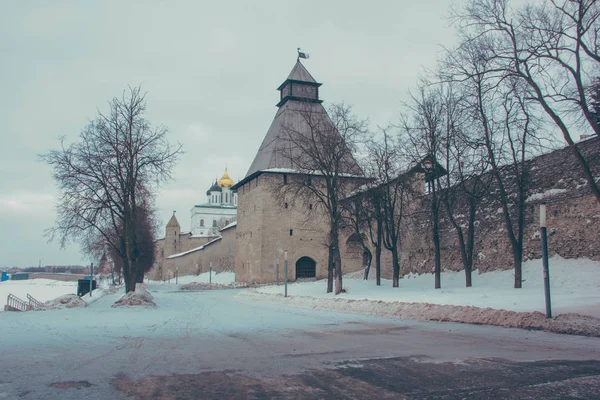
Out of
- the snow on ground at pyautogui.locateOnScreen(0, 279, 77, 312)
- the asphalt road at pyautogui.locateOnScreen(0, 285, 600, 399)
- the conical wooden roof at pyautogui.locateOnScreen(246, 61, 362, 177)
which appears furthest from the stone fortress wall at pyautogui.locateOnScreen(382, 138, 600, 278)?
the snow on ground at pyautogui.locateOnScreen(0, 279, 77, 312)

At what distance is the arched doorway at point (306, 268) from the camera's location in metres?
43.1

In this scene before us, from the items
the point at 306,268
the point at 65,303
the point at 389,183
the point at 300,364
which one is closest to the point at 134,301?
the point at 65,303

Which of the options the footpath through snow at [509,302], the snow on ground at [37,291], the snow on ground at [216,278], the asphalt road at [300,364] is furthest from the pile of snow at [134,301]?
the snow on ground at [216,278]

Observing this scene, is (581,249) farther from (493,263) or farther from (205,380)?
(205,380)

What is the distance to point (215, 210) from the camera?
4820 inches

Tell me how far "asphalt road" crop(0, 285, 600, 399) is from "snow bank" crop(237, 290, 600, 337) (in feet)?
1.66

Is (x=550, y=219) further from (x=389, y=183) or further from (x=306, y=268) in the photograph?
(x=306, y=268)

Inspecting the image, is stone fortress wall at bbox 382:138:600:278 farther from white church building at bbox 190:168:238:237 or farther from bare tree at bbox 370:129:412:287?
white church building at bbox 190:168:238:237

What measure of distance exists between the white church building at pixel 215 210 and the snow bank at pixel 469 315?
102 meters

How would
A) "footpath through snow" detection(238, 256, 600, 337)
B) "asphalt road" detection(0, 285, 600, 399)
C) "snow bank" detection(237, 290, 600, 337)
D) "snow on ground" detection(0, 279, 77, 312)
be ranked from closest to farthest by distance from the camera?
1. "asphalt road" detection(0, 285, 600, 399)
2. "snow bank" detection(237, 290, 600, 337)
3. "footpath through snow" detection(238, 256, 600, 337)
4. "snow on ground" detection(0, 279, 77, 312)

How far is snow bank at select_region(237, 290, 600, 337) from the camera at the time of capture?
9188 mm

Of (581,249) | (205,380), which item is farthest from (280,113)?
(205,380)

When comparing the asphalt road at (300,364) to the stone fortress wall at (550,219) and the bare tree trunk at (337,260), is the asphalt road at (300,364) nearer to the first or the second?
the stone fortress wall at (550,219)

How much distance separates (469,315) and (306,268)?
105 feet
